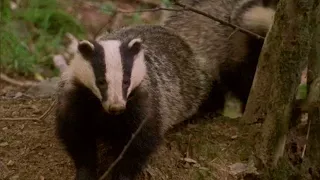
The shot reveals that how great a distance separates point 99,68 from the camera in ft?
9.85

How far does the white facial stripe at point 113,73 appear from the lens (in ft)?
9.52

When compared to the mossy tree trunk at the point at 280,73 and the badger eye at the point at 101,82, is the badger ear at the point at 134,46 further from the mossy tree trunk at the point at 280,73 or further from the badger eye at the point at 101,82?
the mossy tree trunk at the point at 280,73

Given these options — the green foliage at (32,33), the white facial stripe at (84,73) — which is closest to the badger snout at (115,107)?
the white facial stripe at (84,73)

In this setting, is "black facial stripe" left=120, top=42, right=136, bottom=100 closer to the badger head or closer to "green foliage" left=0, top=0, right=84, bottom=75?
the badger head

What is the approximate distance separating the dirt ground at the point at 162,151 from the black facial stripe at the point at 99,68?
72 cm

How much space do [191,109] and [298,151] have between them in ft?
2.18

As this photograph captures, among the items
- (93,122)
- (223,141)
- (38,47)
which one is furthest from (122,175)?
(38,47)

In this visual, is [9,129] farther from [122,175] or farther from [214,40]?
[214,40]

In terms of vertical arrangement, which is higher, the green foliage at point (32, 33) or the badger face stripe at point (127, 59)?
the badger face stripe at point (127, 59)

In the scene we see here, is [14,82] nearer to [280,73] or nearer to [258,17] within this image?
[258,17]

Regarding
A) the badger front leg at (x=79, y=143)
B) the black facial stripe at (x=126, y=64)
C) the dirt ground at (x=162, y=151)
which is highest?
the black facial stripe at (x=126, y=64)

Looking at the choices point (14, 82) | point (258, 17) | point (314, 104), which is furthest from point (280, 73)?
point (14, 82)

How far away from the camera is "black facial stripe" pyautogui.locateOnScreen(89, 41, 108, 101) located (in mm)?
2953

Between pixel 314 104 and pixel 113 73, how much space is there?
1.09 meters
